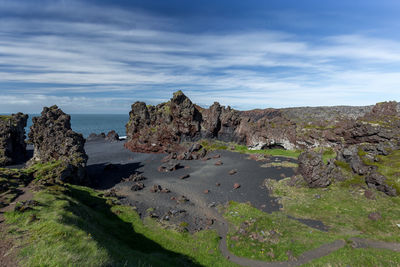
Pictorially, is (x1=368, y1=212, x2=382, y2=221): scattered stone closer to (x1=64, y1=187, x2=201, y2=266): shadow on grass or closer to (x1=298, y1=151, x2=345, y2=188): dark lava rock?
(x1=298, y1=151, x2=345, y2=188): dark lava rock

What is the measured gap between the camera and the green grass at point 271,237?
18.9 m

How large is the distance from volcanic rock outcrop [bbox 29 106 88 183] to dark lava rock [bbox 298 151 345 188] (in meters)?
40.4

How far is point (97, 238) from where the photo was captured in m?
15.6

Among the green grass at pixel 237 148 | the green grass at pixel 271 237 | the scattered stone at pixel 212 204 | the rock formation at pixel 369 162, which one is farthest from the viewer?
the green grass at pixel 237 148

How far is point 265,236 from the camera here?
827 inches

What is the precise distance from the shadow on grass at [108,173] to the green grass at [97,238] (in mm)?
10175

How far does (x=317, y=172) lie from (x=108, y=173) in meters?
42.9

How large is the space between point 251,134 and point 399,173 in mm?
40524

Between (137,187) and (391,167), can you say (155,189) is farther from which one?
(391,167)

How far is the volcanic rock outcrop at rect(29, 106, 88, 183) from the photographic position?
127ft

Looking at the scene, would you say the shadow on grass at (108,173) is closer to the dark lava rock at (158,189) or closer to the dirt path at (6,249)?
the dark lava rock at (158,189)

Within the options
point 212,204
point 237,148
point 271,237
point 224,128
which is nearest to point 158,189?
point 212,204

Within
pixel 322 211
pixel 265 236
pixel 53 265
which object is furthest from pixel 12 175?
pixel 322 211

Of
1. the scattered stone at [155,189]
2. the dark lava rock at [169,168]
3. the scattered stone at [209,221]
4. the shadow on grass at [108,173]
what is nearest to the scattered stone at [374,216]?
the scattered stone at [209,221]
